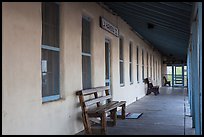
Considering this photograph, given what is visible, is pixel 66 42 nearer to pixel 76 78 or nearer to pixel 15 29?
pixel 76 78

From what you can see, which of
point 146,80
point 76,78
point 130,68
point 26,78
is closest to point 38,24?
point 26,78

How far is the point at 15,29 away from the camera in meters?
3.76

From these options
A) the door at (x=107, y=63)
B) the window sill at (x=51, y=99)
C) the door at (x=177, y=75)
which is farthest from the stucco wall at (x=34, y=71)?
the door at (x=177, y=75)

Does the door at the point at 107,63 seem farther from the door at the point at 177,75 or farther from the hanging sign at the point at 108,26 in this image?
the door at the point at 177,75

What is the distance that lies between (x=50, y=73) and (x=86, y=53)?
170 centimetres

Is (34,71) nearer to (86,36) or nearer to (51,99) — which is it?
(51,99)

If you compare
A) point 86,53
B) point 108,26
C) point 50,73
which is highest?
point 108,26

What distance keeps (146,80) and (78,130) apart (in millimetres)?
9744

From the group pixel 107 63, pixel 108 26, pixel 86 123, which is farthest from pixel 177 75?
pixel 86 123

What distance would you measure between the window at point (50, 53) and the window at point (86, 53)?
1271 millimetres

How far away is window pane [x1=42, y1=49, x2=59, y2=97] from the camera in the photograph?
4.66m

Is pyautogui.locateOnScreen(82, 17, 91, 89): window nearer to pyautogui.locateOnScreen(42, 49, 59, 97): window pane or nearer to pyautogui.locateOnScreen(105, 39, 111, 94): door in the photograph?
pyautogui.locateOnScreen(42, 49, 59, 97): window pane

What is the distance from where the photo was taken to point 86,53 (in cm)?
642

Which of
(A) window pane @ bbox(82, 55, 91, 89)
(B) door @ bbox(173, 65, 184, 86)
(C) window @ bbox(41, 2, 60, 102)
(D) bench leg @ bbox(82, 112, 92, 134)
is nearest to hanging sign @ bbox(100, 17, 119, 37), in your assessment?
(A) window pane @ bbox(82, 55, 91, 89)
